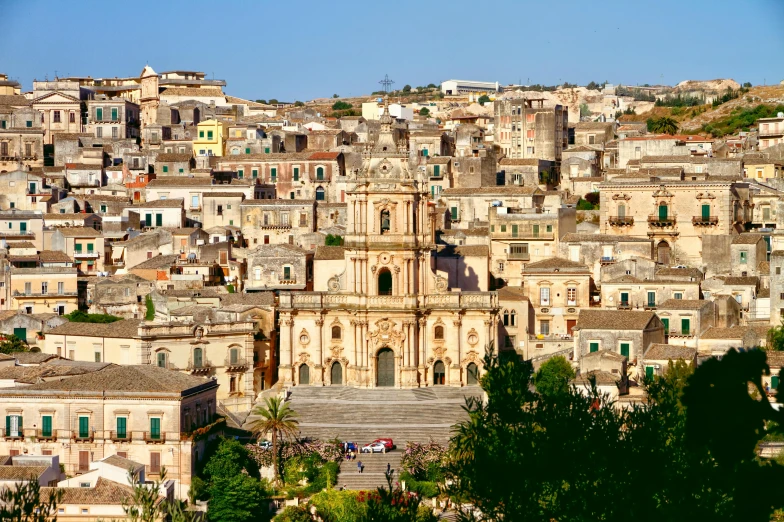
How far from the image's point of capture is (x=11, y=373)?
6506 centimetres

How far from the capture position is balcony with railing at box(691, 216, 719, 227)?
86.8 meters

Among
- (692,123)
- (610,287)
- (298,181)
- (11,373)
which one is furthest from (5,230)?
(692,123)

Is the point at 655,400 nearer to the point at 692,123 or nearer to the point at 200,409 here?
the point at 200,409

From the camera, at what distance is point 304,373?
75000 millimetres

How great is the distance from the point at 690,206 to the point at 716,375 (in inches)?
2425

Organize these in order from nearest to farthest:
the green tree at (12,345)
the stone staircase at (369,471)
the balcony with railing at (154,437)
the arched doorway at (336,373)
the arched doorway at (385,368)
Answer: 1. the balcony with railing at (154,437)
2. the stone staircase at (369,471)
3. the green tree at (12,345)
4. the arched doorway at (385,368)
5. the arched doorway at (336,373)

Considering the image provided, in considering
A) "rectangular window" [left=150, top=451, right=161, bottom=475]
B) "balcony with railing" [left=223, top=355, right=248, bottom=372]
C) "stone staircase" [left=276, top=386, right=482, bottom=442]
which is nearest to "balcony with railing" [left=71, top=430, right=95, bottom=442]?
"rectangular window" [left=150, top=451, right=161, bottom=475]

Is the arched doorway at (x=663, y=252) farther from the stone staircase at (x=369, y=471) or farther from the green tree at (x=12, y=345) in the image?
the green tree at (x=12, y=345)

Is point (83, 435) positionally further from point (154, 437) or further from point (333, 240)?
point (333, 240)

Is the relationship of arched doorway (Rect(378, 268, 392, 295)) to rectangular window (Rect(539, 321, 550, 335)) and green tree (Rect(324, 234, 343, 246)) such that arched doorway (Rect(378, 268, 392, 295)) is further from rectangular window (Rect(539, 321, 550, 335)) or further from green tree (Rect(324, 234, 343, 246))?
green tree (Rect(324, 234, 343, 246))

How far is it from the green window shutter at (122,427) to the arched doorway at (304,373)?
14.2 metres

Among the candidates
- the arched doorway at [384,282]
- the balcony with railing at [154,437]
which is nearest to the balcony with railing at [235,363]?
the arched doorway at [384,282]

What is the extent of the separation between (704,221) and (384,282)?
19.7 metres

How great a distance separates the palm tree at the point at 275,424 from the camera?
207 feet
